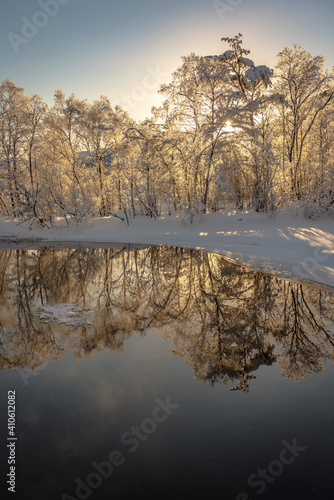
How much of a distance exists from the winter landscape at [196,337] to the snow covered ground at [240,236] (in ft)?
0.49

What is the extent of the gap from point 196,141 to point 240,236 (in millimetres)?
9371

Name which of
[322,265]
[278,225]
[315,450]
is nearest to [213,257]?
[322,265]

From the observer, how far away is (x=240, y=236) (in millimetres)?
19438

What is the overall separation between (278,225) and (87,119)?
66.3 feet

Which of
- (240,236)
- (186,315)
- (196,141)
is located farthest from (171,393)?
(196,141)

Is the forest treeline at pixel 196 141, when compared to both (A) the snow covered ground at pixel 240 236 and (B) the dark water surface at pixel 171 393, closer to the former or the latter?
(A) the snow covered ground at pixel 240 236

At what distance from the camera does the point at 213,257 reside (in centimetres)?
1508

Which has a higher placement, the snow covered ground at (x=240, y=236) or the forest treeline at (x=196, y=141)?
the forest treeline at (x=196, y=141)

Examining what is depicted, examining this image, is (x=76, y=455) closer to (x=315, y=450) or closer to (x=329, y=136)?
(x=315, y=450)

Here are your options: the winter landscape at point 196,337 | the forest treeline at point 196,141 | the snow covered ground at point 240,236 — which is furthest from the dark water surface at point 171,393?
the forest treeline at point 196,141

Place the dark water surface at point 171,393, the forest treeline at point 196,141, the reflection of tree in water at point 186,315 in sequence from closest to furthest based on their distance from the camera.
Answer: the dark water surface at point 171,393 < the reflection of tree in water at point 186,315 < the forest treeline at point 196,141

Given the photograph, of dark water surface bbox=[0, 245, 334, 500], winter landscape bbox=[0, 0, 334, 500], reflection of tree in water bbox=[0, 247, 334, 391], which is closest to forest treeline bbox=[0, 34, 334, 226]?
winter landscape bbox=[0, 0, 334, 500]

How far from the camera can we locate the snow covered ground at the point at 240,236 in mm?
12807

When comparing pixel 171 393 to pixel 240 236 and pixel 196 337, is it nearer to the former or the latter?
pixel 196 337
